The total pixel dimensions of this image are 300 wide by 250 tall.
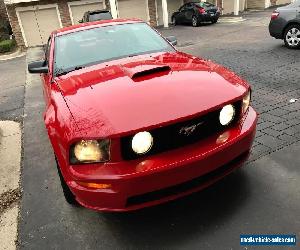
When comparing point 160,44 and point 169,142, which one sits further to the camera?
point 160,44

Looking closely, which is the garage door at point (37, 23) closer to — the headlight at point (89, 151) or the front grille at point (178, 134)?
the headlight at point (89, 151)

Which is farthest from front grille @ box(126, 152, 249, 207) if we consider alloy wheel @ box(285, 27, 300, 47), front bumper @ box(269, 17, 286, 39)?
front bumper @ box(269, 17, 286, 39)

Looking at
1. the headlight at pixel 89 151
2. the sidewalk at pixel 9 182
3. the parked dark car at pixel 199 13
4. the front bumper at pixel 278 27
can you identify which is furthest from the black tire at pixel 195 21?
the headlight at pixel 89 151

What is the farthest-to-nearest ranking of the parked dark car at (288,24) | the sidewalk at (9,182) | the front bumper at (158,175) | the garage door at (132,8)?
1. the garage door at (132,8)
2. the parked dark car at (288,24)
3. the sidewalk at (9,182)
4. the front bumper at (158,175)

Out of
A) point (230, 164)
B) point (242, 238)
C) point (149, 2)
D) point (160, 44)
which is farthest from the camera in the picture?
point (149, 2)

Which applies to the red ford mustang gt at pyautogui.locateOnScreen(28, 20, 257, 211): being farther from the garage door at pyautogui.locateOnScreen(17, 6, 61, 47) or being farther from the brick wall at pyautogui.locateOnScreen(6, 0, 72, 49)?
the garage door at pyautogui.locateOnScreen(17, 6, 61, 47)

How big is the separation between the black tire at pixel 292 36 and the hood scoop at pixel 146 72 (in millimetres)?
7565

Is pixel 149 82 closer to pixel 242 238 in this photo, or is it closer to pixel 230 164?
pixel 230 164

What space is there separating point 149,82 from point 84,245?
5.09 ft

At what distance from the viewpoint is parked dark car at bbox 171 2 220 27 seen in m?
20.2

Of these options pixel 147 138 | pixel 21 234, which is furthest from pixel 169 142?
pixel 21 234

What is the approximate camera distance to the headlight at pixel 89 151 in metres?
2.50

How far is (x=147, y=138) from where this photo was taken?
2.53 meters

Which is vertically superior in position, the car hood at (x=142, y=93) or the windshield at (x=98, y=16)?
the car hood at (x=142, y=93)
